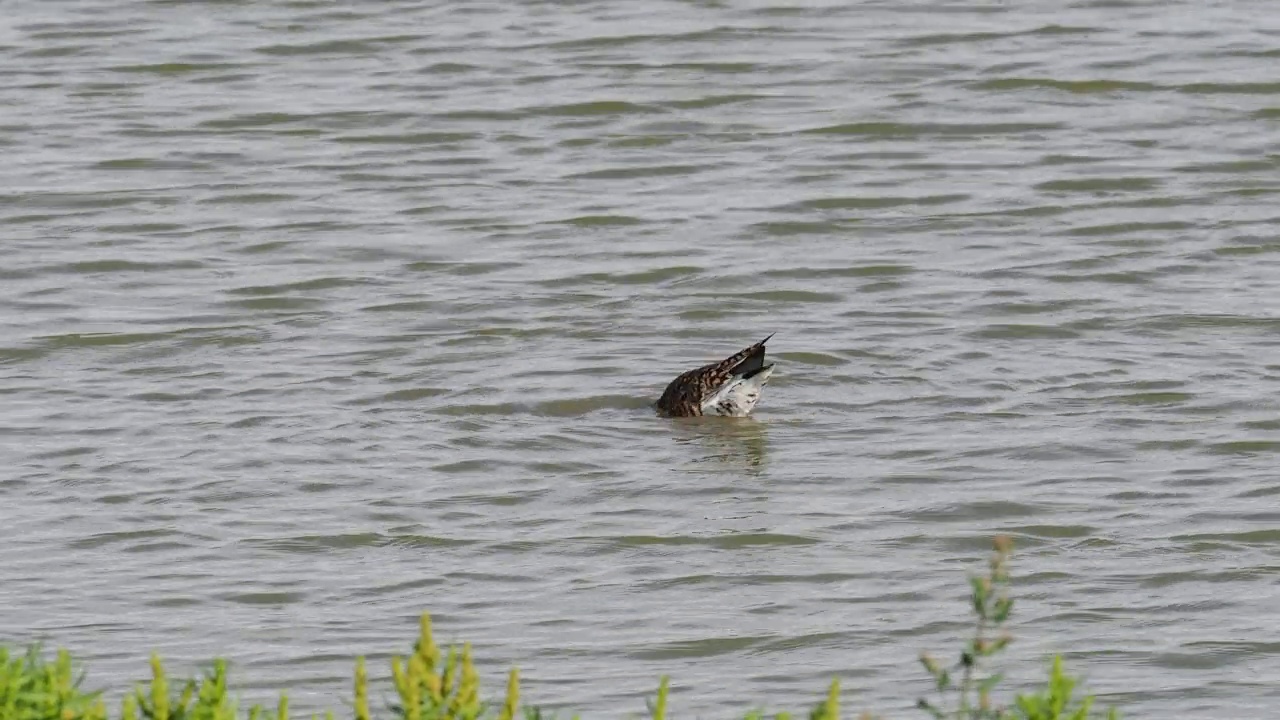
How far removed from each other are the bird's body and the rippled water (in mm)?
109

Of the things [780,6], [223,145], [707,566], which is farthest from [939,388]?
[780,6]

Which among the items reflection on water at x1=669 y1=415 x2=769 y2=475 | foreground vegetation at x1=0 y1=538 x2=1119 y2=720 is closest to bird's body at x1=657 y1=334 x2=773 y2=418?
reflection on water at x1=669 y1=415 x2=769 y2=475

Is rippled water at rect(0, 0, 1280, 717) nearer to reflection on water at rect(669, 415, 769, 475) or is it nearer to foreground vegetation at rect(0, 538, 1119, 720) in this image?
reflection on water at rect(669, 415, 769, 475)

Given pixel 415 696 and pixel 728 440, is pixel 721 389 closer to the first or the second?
pixel 728 440

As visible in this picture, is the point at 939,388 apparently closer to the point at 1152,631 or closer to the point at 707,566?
the point at 707,566

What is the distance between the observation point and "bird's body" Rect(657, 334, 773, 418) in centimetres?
1114

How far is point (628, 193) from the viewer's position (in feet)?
50.4

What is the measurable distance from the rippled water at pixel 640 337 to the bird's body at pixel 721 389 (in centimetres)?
11

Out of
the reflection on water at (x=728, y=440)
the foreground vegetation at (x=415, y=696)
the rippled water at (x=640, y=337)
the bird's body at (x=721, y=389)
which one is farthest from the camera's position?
the bird's body at (x=721, y=389)

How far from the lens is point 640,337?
1272 cm

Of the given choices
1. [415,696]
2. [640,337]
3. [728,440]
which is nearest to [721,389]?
[728,440]

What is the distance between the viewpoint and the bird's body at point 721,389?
1114cm

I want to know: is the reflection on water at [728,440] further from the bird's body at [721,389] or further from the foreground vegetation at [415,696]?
the foreground vegetation at [415,696]

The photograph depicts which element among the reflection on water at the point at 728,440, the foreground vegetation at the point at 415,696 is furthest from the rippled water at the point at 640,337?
the foreground vegetation at the point at 415,696
